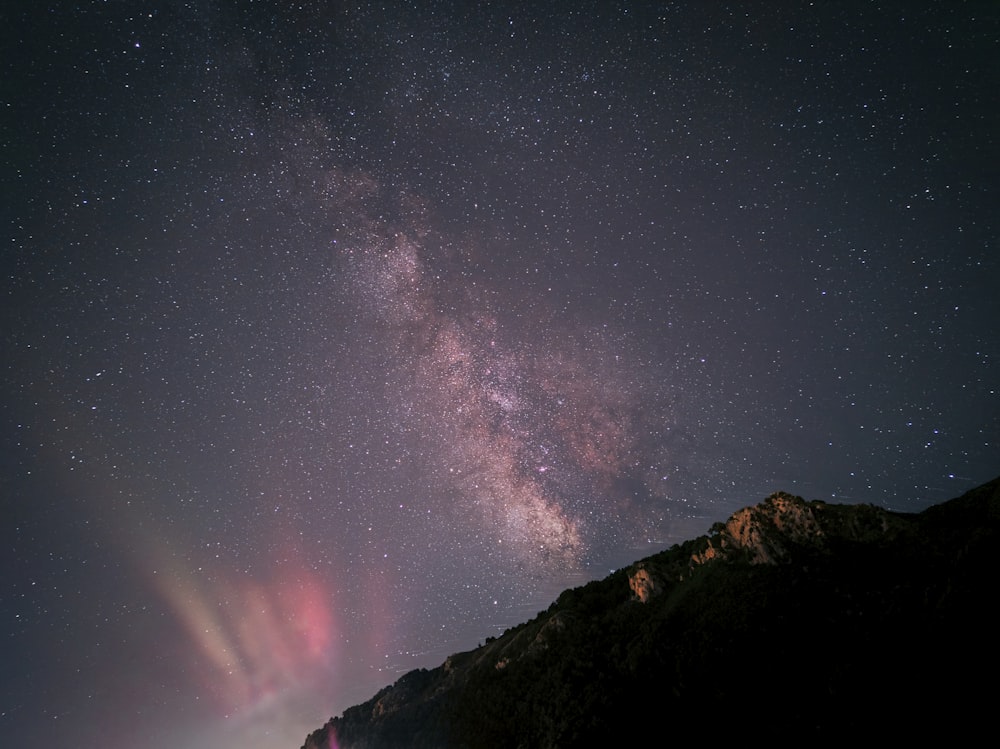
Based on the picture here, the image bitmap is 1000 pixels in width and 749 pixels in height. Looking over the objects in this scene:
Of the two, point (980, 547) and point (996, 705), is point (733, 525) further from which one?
point (996, 705)

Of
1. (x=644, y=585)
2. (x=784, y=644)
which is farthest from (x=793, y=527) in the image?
(x=644, y=585)

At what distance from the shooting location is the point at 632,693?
31625 mm

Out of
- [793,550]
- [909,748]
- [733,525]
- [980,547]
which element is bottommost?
[909,748]

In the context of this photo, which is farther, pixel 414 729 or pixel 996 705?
pixel 414 729

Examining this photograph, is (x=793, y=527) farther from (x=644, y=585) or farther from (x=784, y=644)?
(x=644, y=585)

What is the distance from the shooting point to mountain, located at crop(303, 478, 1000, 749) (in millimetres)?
21031

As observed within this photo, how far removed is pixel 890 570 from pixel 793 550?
6452 millimetres

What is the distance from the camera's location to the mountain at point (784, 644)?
2103cm

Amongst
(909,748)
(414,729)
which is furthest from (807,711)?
(414,729)

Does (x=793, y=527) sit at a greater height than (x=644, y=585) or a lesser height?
lesser

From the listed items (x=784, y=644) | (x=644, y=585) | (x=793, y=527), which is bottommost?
(x=784, y=644)

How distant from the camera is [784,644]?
2720cm

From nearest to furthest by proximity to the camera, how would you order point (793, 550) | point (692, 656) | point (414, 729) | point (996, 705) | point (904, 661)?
point (996, 705) < point (904, 661) < point (692, 656) < point (793, 550) < point (414, 729)

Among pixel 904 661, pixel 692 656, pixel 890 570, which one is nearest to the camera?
pixel 904 661
